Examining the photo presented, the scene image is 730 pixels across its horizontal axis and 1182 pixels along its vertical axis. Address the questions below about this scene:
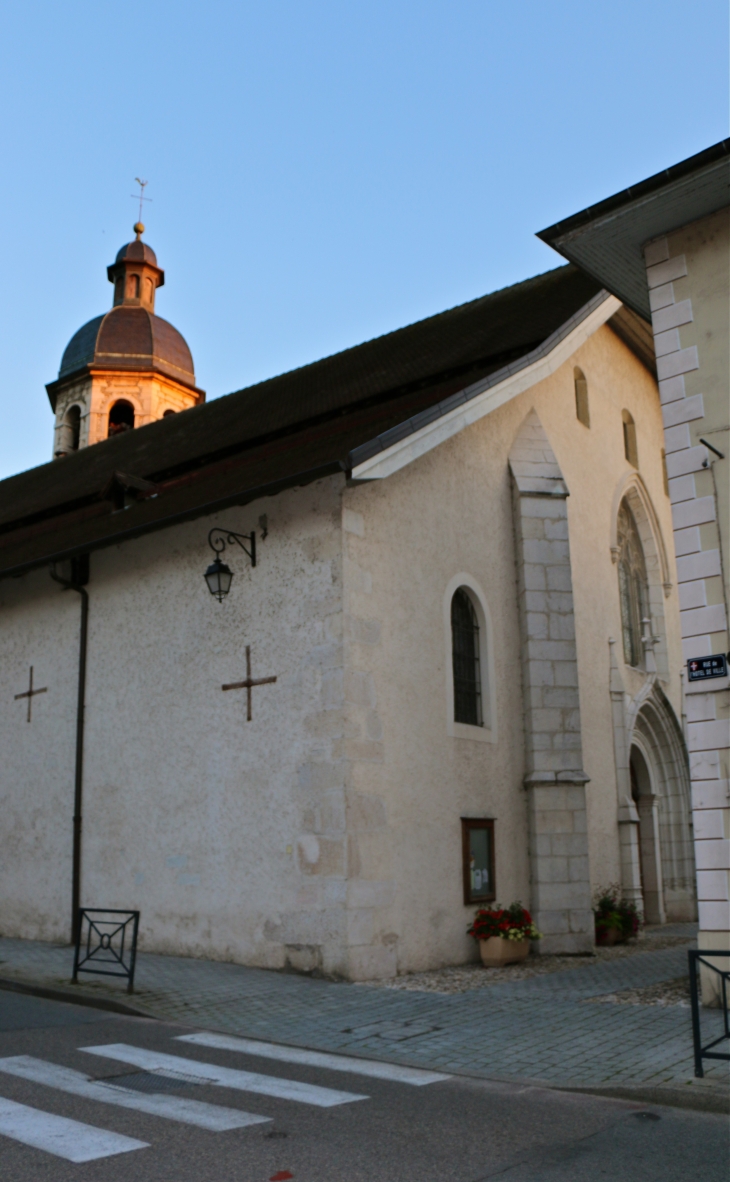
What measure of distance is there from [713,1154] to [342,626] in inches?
247

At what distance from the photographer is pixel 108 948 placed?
9320 millimetres

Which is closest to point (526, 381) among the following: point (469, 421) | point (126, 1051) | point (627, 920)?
point (469, 421)

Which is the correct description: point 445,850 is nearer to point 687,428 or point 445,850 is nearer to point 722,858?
point 722,858

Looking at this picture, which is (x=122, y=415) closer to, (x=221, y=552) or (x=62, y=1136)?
(x=221, y=552)

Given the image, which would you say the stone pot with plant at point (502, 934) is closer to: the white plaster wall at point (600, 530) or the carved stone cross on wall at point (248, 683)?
the white plaster wall at point (600, 530)

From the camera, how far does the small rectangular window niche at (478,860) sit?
11383 mm

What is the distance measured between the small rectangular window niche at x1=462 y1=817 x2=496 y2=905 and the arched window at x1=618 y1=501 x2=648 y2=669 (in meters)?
5.87

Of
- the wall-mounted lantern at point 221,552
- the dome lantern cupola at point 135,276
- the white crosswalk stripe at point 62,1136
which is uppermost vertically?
the dome lantern cupola at point 135,276

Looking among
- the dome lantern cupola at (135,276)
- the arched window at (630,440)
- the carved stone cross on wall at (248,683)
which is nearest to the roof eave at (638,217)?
the carved stone cross on wall at (248,683)

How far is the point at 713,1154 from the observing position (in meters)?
4.52

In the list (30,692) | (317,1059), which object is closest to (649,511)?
(30,692)

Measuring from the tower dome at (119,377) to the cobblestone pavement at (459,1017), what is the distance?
1922 cm

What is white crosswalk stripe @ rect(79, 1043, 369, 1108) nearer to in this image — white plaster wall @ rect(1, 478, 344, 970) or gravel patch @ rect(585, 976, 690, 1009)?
white plaster wall @ rect(1, 478, 344, 970)

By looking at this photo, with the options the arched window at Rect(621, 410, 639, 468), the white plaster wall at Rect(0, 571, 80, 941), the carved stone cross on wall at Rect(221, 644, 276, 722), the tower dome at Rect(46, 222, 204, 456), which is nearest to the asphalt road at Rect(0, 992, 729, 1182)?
the carved stone cross on wall at Rect(221, 644, 276, 722)
